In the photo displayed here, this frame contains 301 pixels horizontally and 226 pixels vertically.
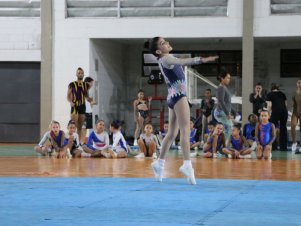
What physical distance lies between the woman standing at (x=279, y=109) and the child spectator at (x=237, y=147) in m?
2.96

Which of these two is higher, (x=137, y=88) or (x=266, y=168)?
(x=137, y=88)

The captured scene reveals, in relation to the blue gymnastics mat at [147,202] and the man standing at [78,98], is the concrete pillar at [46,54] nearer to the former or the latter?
the man standing at [78,98]

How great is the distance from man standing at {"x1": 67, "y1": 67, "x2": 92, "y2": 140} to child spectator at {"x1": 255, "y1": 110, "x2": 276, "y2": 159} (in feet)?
12.7

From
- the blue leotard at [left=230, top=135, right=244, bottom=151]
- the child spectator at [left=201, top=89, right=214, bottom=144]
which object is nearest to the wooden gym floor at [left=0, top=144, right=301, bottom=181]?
the blue leotard at [left=230, top=135, right=244, bottom=151]

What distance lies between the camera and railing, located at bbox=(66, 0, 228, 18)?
22.1m

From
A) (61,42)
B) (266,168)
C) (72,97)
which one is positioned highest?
(61,42)

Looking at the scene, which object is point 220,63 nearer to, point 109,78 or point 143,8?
point 109,78

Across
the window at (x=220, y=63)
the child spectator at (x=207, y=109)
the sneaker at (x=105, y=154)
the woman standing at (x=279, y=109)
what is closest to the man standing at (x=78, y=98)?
the sneaker at (x=105, y=154)

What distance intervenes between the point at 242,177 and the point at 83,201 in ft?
12.6

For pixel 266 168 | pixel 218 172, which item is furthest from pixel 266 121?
pixel 218 172

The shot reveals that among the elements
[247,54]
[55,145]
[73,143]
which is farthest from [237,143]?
[247,54]

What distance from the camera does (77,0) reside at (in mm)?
22562

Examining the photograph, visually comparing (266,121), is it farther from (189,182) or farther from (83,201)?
(83,201)

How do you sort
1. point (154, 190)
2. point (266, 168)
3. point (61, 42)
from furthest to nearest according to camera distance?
point (61, 42), point (266, 168), point (154, 190)
